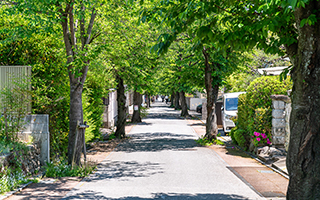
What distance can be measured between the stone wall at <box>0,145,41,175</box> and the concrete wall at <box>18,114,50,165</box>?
0.18 metres

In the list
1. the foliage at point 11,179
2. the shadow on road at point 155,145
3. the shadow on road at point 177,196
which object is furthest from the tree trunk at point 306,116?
the shadow on road at point 155,145

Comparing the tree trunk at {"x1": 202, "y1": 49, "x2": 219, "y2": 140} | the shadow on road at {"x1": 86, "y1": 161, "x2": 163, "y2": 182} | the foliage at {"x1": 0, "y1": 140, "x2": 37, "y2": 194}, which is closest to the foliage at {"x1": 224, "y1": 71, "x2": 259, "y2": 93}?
the tree trunk at {"x1": 202, "y1": 49, "x2": 219, "y2": 140}

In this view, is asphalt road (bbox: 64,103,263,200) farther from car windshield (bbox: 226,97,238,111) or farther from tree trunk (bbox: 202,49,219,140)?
car windshield (bbox: 226,97,238,111)

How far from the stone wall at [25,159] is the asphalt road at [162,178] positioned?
160cm

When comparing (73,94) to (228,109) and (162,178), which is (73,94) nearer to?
(162,178)

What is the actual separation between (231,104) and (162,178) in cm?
1301

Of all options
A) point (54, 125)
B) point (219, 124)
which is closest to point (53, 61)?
point (54, 125)

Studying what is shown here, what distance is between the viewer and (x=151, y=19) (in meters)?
6.93

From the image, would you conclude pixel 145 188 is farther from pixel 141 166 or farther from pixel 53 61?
pixel 53 61

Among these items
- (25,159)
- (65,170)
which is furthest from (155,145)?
(25,159)

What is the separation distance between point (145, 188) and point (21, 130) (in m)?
4.54

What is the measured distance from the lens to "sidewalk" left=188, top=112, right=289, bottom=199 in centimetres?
838

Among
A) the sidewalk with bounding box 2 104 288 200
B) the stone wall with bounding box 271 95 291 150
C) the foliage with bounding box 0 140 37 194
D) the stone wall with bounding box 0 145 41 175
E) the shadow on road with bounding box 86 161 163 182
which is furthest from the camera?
the stone wall with bounding box 271 95 291 150

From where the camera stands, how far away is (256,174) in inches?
405
